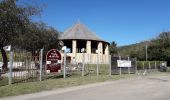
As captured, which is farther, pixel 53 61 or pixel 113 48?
pixel 113 48

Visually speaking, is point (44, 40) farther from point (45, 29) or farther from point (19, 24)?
point (19, 24)

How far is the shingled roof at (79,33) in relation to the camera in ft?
229

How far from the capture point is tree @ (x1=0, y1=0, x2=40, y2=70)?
2456 cm

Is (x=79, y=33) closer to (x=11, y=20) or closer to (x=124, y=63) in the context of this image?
(x=124, y=63)

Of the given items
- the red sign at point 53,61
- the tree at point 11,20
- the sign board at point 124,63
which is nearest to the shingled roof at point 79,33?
the sign board at point 124,63

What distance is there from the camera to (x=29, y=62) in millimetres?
20125

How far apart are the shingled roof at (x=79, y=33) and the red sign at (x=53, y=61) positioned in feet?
151

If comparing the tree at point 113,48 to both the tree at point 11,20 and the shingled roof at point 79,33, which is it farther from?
the tree at point 11,20

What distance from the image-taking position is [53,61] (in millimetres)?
22062

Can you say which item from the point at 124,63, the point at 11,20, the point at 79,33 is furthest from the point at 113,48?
Result: the point at 11,20

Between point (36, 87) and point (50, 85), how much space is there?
1280 mm

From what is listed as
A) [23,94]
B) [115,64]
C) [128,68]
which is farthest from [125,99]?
[128,68]

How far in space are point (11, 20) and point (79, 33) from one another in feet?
152

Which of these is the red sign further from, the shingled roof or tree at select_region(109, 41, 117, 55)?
tree at select_region(109, 41, 117, 55)
